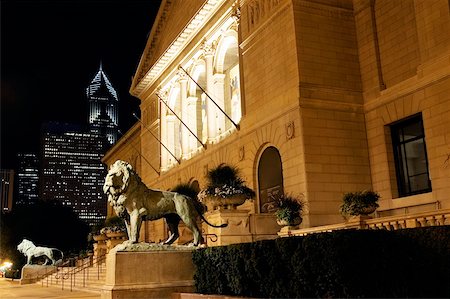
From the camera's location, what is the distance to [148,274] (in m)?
13.4

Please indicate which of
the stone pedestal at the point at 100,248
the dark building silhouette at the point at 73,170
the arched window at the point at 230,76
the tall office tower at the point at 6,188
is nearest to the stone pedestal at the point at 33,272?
the stone pedestal at the point at 100,248

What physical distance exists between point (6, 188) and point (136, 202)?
94.0 metres

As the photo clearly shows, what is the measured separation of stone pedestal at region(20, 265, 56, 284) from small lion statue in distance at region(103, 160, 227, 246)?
22.4 m

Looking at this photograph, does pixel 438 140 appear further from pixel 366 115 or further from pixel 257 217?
pixel 257 217

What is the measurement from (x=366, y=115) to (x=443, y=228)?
1541cm

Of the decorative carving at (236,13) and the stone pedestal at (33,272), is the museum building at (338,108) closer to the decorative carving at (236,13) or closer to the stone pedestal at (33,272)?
the decorative carving at (236,13)

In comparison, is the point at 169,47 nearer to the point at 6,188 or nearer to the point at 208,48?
the point at 208,48

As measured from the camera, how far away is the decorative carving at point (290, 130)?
2252 centimetres

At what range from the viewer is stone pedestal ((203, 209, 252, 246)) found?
764 inches

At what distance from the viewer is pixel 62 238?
191 ft

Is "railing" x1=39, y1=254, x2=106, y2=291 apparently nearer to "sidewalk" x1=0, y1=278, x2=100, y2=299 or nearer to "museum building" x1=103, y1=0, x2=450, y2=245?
"sidewalk" x1=0, y1=278, x2=100, y2=299

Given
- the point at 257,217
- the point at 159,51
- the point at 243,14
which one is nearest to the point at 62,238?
the point at 159,51

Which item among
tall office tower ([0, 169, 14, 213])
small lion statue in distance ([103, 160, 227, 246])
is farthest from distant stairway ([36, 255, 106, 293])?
tall office tower ([0, 169, 14, 213])

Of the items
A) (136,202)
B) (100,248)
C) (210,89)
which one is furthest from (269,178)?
(100,248)
